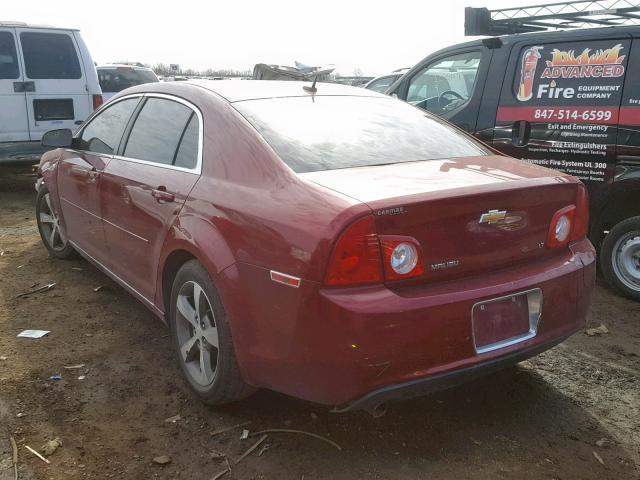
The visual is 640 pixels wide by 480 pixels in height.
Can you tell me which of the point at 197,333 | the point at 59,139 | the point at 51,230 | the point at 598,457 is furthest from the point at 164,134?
the point at 598,457

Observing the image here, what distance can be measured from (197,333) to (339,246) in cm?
112

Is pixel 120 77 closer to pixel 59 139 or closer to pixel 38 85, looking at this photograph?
pixel 38 85

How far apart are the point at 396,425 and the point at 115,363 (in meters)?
1.70

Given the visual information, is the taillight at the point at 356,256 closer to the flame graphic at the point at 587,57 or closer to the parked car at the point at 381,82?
the flame graphic at the point at 587,57


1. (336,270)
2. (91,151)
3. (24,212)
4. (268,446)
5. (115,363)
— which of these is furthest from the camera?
(24,212)

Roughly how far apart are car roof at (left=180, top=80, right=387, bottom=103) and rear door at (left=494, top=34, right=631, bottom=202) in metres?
1.76

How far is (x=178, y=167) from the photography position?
3.19m

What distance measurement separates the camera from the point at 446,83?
18.9 feet

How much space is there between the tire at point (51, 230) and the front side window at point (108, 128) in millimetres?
887

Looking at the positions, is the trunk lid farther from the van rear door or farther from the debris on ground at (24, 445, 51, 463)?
the van rear door

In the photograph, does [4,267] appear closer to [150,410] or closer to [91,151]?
[91,151]

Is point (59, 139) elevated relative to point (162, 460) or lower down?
elevated

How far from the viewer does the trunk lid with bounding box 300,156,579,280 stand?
7.68 feet

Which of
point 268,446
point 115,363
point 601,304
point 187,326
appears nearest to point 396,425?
point 268,446
